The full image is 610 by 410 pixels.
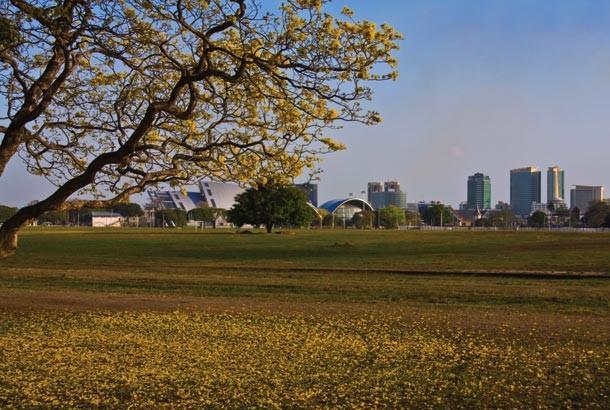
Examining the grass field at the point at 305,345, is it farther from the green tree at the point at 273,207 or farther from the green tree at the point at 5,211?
the green tree at the point at 5,211

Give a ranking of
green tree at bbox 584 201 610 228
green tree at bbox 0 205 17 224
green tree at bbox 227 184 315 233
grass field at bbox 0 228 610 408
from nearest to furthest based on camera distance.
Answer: grass field at bbox 0 228 610 408 → green tree at bbox 227 184 315 233 → green tree at bbox 0 205 17 224 → green tree at bbox 584 201 610 228

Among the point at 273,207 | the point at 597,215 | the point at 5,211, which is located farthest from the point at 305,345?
the point at 597,215

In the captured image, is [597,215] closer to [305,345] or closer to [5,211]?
[5,211]

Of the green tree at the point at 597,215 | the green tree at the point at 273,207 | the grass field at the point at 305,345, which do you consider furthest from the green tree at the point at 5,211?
the grass field at the point at 305,345

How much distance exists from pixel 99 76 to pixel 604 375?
37.5 feet

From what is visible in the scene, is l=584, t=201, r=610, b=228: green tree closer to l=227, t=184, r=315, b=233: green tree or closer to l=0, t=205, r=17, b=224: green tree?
l=227, t=184, r=315, b=233: green tree

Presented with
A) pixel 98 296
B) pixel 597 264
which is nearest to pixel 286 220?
Answer: pixel 597 264

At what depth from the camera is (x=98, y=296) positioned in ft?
63.2

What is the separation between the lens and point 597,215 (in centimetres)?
18425

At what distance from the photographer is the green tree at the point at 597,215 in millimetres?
180875

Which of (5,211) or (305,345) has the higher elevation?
(5,211)

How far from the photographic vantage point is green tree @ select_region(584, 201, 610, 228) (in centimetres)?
18088

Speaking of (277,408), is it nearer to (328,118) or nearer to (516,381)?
(516,381)

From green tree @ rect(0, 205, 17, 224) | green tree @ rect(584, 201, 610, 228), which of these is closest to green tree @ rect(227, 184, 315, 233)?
green tree @ rect(0, 205, 17, 224)
